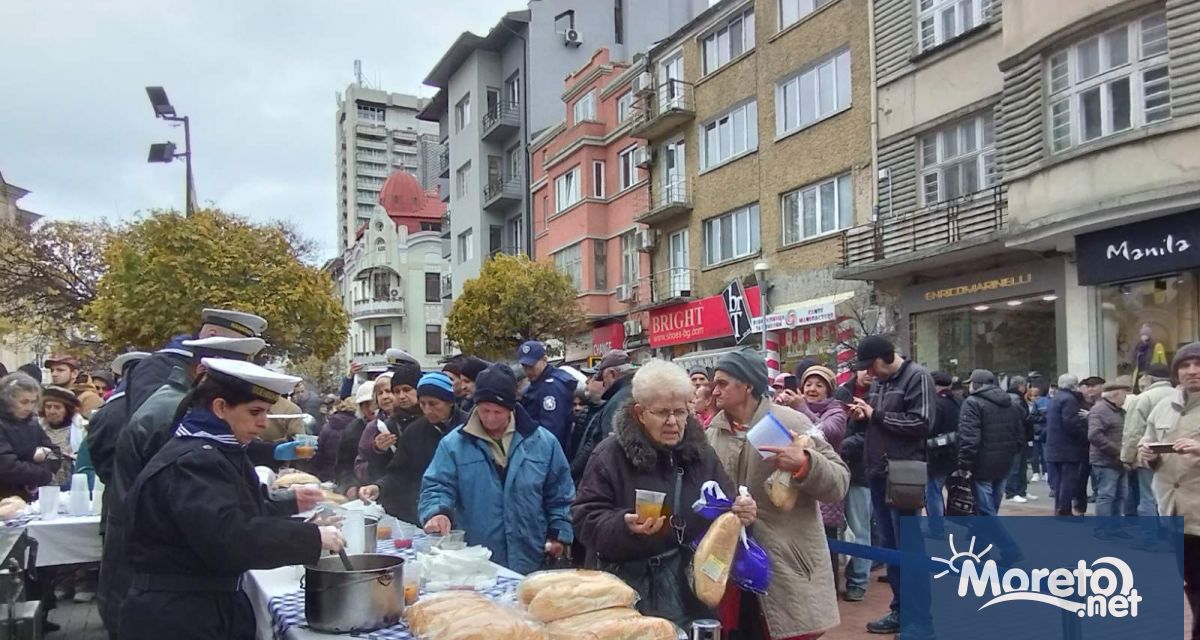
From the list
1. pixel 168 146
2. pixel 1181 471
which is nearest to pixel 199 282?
pixel 168 146

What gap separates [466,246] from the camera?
4044cm

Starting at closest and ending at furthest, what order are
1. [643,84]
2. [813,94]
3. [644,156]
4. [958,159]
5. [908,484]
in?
[908,484]
[958,159]
[813,94]
[644,156]
[643,84]

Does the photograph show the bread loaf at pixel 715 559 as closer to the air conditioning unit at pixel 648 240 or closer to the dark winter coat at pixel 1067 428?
the dark winter coat at pixel 1067 428

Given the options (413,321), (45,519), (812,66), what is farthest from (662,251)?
(413,321)

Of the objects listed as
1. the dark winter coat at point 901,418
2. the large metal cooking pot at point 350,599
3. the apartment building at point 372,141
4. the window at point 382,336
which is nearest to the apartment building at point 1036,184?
the dark winter coat at point 901,418

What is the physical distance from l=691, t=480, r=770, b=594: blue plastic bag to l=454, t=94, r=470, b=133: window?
38.3 meters

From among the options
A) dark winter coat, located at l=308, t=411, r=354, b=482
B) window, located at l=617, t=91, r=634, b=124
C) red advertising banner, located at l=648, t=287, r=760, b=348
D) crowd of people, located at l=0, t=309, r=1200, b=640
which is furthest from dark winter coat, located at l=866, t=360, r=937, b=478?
window, located at l=617, t=91, r=634, b=124

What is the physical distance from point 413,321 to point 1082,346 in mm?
50185

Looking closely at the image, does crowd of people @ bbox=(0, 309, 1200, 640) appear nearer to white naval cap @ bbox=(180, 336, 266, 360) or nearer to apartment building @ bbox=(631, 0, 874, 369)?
white naval cap @ bbox=(180, 336, 266, 360)

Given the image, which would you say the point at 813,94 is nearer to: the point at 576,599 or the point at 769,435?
the point at 769,435

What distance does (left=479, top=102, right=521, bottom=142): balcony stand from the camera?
3647 cm

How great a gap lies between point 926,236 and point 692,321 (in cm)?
895

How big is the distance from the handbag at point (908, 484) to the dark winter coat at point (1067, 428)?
5.16 metres

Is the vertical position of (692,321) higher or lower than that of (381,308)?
lower
